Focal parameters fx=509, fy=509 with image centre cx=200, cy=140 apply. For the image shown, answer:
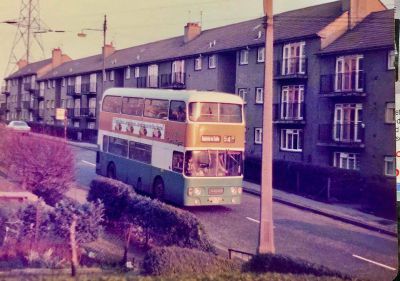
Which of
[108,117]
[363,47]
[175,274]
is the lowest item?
[175,274]

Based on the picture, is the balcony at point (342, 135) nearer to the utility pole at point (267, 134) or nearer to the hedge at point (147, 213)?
the utility pole at point (267, 134)

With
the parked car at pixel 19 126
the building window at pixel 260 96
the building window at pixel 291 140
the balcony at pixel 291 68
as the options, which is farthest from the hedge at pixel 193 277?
the balcony at pixel 291 68

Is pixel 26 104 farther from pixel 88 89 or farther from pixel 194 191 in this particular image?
pixel 194 191

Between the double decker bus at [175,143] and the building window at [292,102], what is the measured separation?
621mm

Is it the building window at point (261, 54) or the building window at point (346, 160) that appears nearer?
the building window at point (346, 160)

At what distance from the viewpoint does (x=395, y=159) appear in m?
6.81

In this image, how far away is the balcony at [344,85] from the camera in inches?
251

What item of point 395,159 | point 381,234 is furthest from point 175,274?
point 395,159

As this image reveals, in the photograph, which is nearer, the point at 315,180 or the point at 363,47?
the point at 363,47

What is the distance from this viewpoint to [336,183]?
6.91m

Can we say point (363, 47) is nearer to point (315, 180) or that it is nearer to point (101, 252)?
point (315, 180)

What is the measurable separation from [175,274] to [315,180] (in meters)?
2.30

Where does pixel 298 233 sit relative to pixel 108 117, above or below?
below

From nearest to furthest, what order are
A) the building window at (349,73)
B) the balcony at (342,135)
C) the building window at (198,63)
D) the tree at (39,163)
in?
1. the tree at (39,163)
2. the building window at (349,73)
3. the balcony at (342,135)
4. the building window at (198,63)
